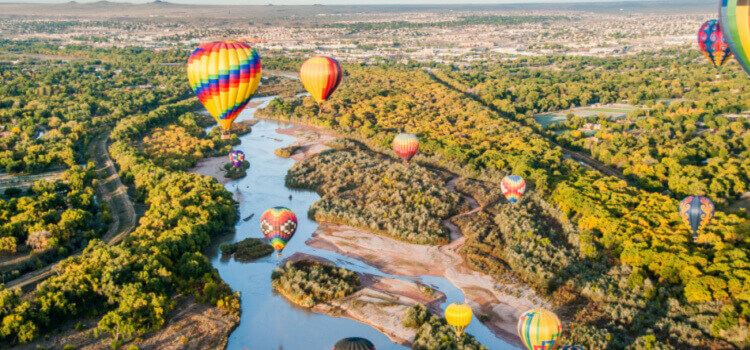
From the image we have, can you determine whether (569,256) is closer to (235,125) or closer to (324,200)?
(324,200)

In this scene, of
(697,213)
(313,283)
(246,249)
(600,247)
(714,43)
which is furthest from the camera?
(714,43)

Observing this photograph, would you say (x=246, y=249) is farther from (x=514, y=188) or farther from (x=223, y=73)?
(x=514, y=188)

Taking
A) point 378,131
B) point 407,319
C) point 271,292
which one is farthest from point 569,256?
point 378,131

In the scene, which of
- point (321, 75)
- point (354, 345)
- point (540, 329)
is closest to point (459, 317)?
point (540, 329)

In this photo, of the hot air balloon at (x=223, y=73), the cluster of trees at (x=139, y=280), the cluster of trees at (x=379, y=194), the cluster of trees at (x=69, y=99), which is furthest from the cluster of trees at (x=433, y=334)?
the cluster of trees at (x=69, y=99)

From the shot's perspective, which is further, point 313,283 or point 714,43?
point 714,43

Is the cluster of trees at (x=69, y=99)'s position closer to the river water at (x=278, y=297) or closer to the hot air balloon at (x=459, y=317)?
the river water at (x=278, y=297)
